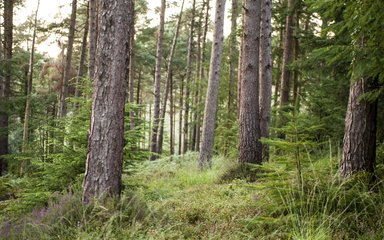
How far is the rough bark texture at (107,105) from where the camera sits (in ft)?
16.2

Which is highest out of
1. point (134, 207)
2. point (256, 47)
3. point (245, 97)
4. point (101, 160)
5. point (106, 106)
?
Answer: point (256, 47)

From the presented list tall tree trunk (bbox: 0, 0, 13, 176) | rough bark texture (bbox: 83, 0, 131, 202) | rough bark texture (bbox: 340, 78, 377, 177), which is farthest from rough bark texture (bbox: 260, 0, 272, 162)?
tall tree trunk (bbox: 0, 0, 13, 176)

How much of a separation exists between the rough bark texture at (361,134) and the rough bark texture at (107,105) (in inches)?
126

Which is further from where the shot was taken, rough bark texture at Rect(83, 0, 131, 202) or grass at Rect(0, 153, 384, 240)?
rough bark texture at Rect(83, 0, 131, 202)

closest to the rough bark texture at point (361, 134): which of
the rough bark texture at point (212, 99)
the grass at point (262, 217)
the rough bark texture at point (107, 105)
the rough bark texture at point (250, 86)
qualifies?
the grass at point (262, 217)

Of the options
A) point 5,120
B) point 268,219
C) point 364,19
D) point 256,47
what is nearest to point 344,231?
point 268,219

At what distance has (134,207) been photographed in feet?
15.8

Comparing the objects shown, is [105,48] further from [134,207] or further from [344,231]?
[344,231]

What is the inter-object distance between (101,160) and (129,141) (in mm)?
1771

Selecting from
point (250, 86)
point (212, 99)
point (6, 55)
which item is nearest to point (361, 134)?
point (250, 86)

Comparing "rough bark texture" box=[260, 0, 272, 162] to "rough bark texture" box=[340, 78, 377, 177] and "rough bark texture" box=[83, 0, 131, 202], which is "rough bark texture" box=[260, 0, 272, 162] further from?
"rough bark texture" box=[83, 0, 131, 202]

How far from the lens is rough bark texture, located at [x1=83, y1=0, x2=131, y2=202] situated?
195 inches

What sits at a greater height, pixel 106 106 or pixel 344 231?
pixel 106 106

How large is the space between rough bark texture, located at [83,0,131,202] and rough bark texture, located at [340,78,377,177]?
3.19 metres
